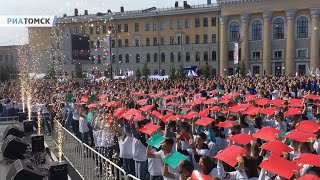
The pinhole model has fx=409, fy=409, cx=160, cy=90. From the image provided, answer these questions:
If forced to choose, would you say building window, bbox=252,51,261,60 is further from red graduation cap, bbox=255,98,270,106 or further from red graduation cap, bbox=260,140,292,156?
red graduation cap, bbox=260,140,292,156

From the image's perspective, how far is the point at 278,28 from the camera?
75500 millimetres

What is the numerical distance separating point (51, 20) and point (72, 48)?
268 inches

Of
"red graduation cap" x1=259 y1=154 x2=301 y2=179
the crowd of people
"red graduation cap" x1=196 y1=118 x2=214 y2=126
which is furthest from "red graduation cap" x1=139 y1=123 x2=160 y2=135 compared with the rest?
"red graduation cap" x1=259 y1=154 x2=301 y2=179

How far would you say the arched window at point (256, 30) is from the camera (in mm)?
76812

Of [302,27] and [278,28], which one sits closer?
[302,27]

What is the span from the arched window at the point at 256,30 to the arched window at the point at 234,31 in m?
2.81

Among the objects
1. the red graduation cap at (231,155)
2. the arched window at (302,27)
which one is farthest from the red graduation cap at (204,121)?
the arched window at (302,27)

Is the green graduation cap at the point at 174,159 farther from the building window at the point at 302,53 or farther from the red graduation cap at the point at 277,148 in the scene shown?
the building window at the point at 302,53

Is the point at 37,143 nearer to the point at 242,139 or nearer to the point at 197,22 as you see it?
the point at 242,139

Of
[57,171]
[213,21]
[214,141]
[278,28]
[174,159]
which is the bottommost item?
[57,171]

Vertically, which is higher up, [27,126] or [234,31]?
[234,31]

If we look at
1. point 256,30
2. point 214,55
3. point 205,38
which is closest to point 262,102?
point 256,30

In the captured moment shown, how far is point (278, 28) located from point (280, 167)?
7309 cm

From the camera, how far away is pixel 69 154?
42.4 feet
